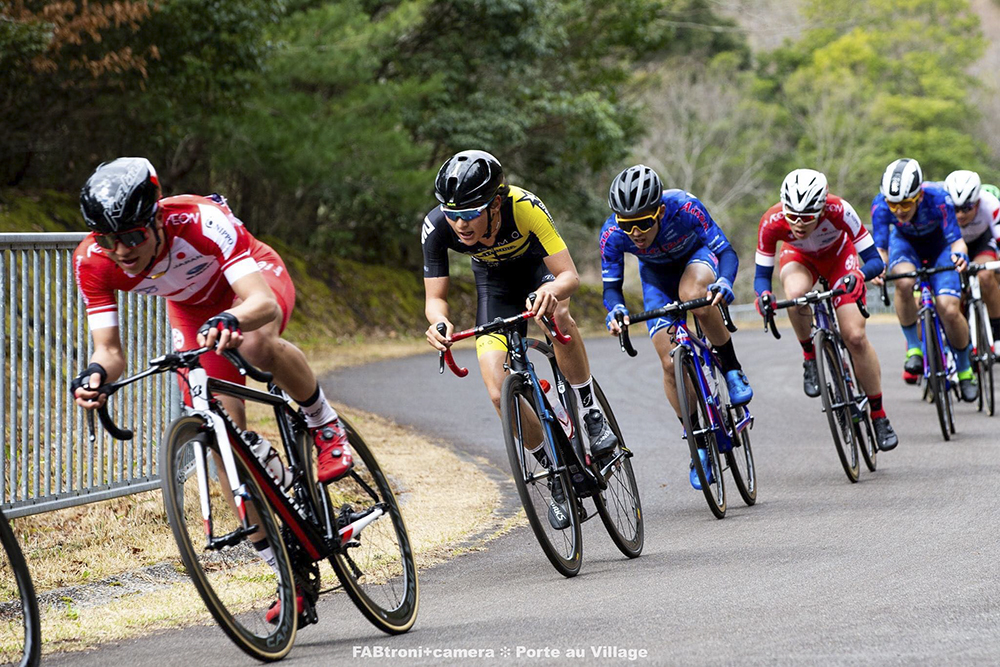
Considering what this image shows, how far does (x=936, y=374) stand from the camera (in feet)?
35.1

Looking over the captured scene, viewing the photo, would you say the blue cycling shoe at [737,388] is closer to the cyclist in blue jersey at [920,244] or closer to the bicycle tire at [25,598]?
the cyclist in blue jersey at [920,244]

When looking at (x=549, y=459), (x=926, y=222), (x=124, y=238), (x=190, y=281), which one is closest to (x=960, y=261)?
(x=926, y=222)

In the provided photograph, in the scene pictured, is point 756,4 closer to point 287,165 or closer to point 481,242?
point 287,165

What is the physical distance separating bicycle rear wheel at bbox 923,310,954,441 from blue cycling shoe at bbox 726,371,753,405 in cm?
302

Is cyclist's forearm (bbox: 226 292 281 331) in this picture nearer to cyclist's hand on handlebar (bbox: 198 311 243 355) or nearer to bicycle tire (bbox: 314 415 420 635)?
cyclist's hand on handlebar (bbox: 198 311 243 355)

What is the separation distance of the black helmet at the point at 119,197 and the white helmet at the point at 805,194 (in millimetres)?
5451

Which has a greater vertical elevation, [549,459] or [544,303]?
[544,303]

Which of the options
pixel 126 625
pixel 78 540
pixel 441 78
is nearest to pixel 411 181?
pixel 441 78

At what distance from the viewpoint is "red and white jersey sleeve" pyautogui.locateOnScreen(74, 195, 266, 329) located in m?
5.08

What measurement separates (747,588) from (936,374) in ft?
18.3

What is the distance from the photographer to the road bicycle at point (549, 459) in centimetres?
A: 614

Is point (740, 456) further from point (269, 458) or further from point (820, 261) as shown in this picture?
point (269, 458)

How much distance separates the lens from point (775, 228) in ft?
31.5

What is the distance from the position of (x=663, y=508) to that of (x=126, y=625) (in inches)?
157
